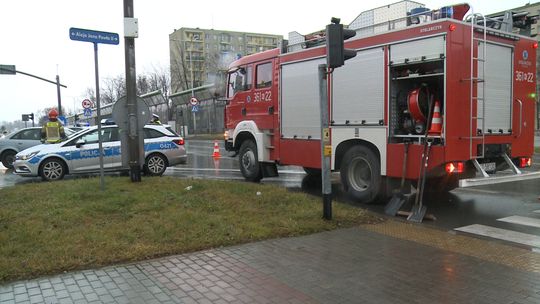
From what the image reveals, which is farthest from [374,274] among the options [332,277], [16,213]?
[16,213]

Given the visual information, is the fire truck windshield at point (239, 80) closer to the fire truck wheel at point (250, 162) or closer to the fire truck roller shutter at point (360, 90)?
Result: the fire truck wheel at point (250, 162)

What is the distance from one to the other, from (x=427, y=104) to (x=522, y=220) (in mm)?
2408

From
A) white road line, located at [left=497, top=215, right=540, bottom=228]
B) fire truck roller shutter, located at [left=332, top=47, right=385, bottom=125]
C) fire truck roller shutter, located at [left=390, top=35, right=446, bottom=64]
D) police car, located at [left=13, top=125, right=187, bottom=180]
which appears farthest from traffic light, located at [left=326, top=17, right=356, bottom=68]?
police car, located at [left=13, top=125, right=187, bottom=180]

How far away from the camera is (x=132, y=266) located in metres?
5.11

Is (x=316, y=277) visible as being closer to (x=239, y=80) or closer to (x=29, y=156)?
(x=239, y=80)

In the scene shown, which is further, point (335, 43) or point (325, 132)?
point (325, 132)

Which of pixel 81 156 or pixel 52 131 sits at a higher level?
pixel 52 131

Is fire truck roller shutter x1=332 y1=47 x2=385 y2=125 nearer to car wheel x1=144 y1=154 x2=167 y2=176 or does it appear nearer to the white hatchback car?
car wheel x1=144 y1=154 x2=167 y2=176

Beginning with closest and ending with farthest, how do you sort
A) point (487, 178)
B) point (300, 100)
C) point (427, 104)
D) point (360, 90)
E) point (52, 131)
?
point (487, 178)
point (427, 104)
point (360, 90)
point (300, 100)
point (52, 131)

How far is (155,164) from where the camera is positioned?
44.5 ft

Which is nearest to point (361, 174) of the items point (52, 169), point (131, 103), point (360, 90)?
point (360, 90)

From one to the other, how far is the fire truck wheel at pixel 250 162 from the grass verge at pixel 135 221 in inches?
92.4

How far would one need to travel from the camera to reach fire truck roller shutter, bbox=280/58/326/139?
1011 cm

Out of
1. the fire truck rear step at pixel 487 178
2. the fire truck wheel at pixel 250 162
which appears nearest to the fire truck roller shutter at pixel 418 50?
the fire truck rear step at pixel 487 178
